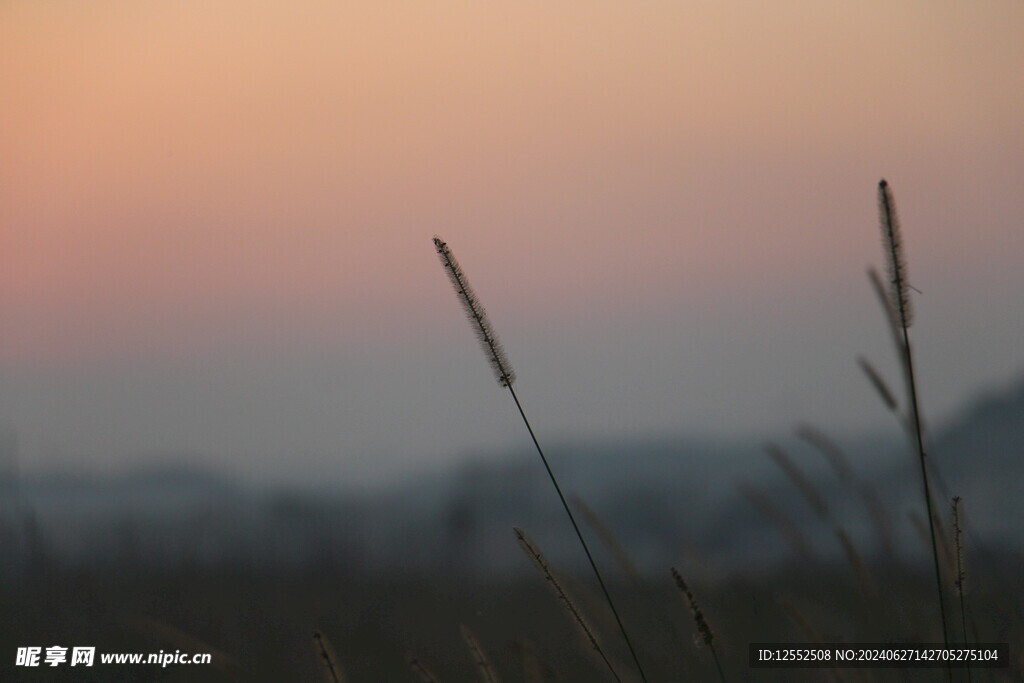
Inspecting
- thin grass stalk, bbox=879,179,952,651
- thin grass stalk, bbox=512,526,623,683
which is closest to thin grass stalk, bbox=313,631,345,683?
thin grass stalk, bbox=512,526,623,683

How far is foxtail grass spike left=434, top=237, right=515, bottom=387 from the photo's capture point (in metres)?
1.21

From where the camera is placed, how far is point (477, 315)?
121 centimetres

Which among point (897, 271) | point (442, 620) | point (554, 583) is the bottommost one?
point (442, 620)

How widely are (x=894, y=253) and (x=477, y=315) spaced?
1.65 ft

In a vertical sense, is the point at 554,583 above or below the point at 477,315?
below

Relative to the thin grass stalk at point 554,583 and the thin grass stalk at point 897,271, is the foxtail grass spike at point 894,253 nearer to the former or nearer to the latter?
the thin grass stalk at point 897,271

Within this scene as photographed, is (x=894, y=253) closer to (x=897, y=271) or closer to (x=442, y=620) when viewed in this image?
(x=897, y=271)

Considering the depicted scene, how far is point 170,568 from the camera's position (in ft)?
8.98

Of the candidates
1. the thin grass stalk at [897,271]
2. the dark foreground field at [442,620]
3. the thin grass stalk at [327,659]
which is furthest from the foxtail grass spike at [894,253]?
the thin grass stalk at [327,659]

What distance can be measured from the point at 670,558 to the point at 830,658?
3.60 feet

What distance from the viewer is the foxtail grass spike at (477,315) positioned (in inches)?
47.6

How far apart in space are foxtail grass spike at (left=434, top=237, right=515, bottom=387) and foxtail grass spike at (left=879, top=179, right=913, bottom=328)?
1.52 feet

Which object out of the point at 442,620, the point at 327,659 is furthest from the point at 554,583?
the point at 442,620

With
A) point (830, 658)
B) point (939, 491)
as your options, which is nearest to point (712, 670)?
point (830, 658)
